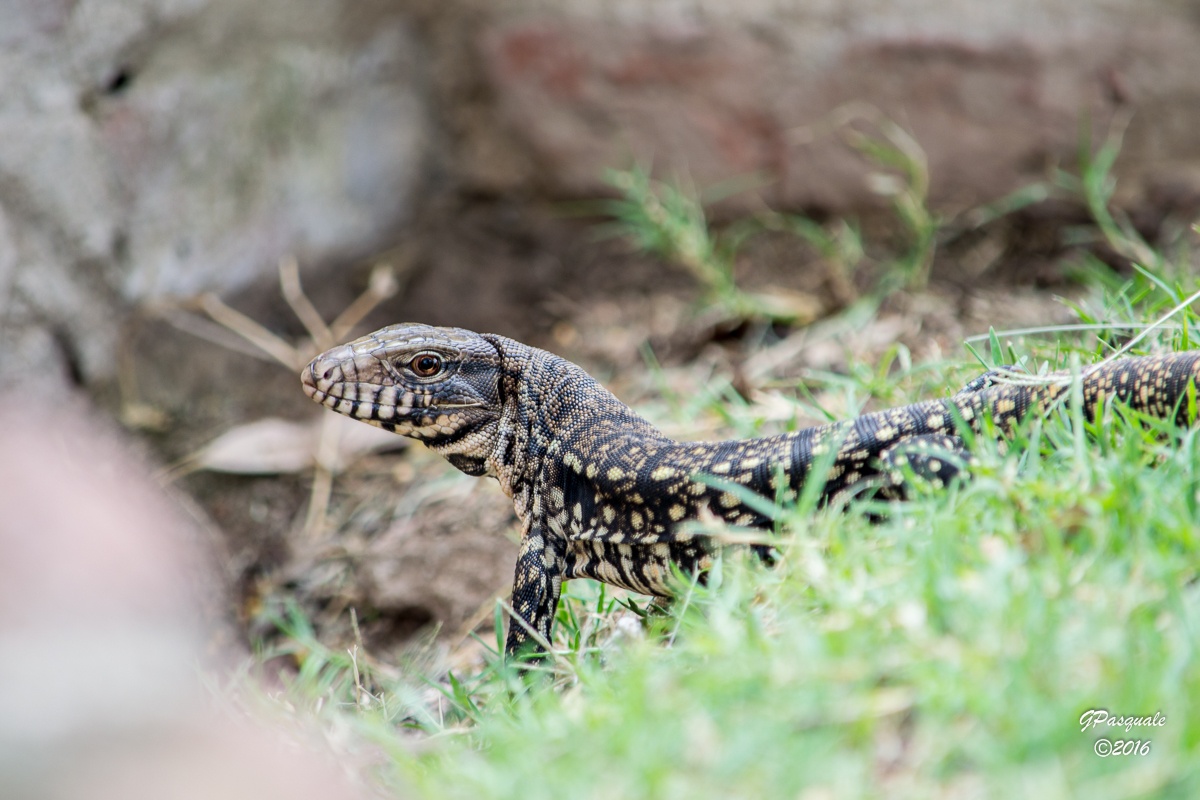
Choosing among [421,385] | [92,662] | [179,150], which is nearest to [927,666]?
[92,662]

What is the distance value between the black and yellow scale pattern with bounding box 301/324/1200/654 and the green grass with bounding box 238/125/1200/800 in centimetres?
21

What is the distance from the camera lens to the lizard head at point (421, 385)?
4.79 meters

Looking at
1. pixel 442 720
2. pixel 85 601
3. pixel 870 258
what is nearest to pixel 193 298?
pixel 442 720

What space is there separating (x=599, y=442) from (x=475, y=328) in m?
3.94

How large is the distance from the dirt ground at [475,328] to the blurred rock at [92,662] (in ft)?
11.8

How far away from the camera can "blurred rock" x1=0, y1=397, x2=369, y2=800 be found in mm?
1687

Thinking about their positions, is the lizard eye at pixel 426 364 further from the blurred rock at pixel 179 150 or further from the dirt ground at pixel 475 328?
the blurred rock at pixel 179 150

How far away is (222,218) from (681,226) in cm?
309

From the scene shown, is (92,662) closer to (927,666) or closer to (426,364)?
(927,666)

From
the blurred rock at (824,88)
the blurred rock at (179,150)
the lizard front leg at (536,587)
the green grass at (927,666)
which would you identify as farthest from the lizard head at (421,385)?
the blurred rock at (824,88)

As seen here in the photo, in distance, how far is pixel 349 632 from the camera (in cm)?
613

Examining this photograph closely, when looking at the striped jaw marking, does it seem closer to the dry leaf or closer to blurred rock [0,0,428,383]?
the dry leaf

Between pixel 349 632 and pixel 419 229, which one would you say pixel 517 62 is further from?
pixel 349 632

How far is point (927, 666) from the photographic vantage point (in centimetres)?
255
